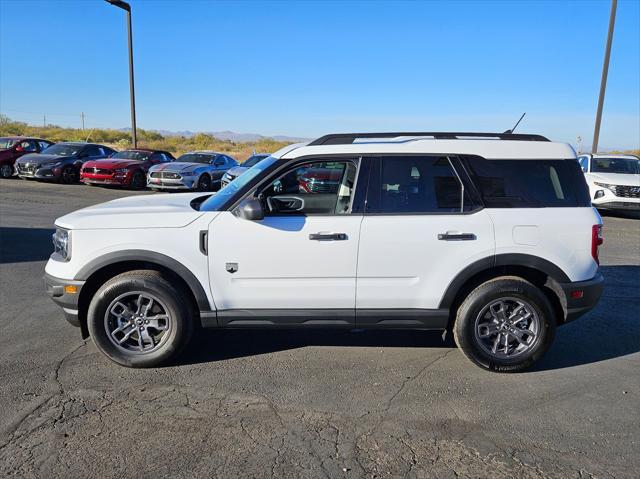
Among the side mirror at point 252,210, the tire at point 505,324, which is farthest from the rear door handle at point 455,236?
the side mirror at point 252,210

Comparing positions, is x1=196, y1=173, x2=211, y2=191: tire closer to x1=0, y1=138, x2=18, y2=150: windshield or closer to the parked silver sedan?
the parked silver sedan

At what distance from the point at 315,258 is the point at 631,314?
3.95 metres

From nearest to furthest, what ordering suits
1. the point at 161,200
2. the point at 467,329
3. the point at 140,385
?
the point at 140,385 < the point at 467,329 < the point at 161,200

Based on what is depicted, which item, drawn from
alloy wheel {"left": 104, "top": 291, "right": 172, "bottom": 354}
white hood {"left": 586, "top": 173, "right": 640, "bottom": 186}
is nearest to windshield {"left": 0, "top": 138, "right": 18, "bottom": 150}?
alloy wheel {"left": 104, "top": 291, "right": 172, "bottom": 354}

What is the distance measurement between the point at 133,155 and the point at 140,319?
1746 cm

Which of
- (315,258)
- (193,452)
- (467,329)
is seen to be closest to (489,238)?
(467,329)

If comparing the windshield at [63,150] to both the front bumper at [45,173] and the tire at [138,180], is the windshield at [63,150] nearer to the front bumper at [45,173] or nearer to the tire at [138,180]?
the front bumper at [45,173]

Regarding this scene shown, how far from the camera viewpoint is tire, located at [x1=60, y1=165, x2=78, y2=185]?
19.1m

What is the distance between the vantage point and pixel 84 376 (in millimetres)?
4082

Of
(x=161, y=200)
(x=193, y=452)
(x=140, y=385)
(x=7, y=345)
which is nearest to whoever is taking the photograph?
(x=193, y=452)

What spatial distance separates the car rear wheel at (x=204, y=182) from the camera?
17.9 meters

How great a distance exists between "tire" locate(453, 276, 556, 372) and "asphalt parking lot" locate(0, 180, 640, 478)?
0.54 ft

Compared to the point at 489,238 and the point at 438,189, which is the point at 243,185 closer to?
the point at 438,189

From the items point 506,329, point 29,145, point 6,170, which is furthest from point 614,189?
point 29,145
